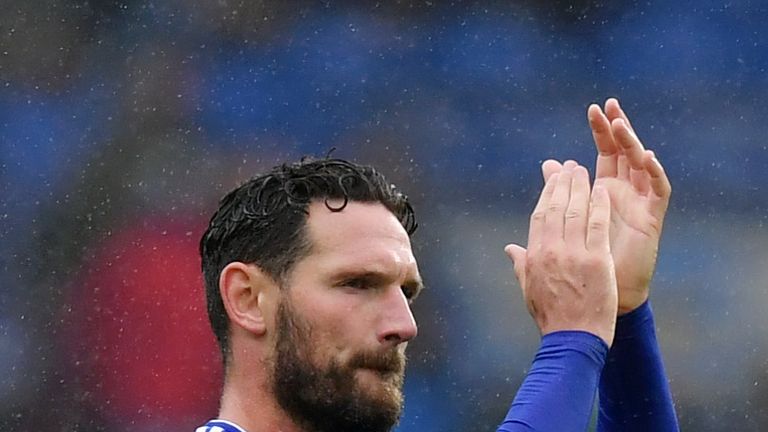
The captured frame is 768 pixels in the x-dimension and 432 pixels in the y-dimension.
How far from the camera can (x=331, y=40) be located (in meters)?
6.39

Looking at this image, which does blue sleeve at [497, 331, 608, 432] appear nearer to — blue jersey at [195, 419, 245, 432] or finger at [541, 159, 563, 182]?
finger at [541, 159, 563, 182]

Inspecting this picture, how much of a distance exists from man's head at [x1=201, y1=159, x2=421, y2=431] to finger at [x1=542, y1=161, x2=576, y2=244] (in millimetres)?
290

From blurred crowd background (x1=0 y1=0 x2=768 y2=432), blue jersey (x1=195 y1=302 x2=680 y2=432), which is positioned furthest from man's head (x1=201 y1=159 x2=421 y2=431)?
blurred crowd background (x1=0 y1=0 x2=768 y2=432)

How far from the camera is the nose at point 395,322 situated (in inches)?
74.1

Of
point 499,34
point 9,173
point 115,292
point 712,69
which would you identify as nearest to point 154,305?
point 115,292

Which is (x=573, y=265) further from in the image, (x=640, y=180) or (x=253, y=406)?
(x=253, y=406)

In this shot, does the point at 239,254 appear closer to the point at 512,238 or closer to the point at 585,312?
the point at 585,312

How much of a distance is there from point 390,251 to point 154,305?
370 cm

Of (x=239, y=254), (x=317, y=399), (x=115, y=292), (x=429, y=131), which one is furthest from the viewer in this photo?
(x=429, y=131)

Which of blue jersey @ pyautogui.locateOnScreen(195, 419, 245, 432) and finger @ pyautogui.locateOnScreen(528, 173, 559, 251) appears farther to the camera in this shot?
blue jersey @ pyautogui.locateOnScreen(195, 419, 245, 432)

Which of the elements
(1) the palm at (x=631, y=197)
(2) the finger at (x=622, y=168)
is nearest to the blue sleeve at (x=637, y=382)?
(1) the palm at (x=631, y=197)

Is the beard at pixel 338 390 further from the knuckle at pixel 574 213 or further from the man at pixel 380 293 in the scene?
the knuckle at pixel 574 213

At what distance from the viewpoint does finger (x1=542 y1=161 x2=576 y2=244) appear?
1708 millimetres

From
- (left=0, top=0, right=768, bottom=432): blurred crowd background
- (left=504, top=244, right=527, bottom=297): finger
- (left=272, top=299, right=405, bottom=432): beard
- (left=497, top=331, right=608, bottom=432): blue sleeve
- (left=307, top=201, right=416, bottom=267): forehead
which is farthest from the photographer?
(left=0, top=0, right=768, bottom=432): blurred crowd background
